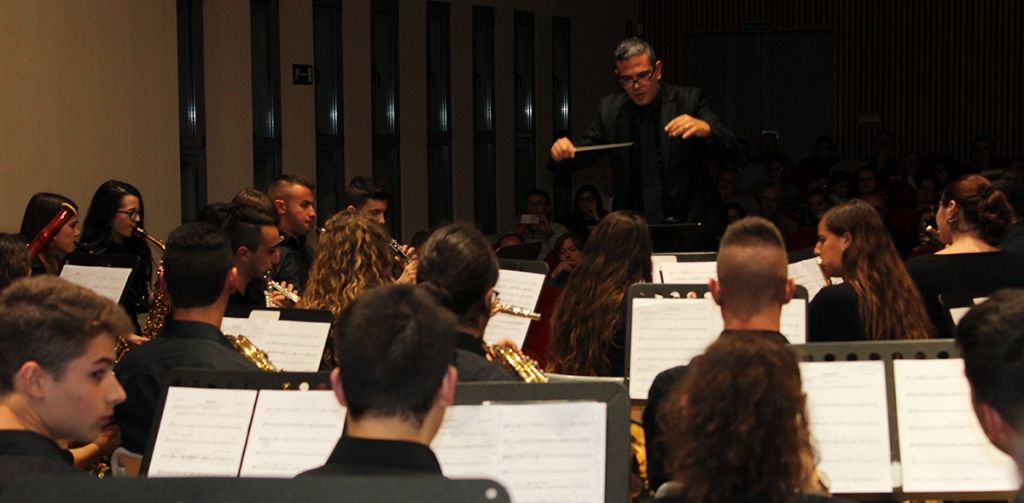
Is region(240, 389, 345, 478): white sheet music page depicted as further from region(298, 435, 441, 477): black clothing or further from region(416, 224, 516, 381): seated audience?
region(298, 435, 441, 477): black clothing

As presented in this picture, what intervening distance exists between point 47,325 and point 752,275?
62.8 inches

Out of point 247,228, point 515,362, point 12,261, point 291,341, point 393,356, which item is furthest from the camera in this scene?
point 247,228

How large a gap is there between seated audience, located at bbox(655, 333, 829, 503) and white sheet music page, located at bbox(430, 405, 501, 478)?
1.97 ft

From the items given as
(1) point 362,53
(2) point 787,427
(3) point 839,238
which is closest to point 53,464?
(2) point 787,427

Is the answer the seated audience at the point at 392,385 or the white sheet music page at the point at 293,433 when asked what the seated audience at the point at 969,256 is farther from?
the seated audience at the point at 392,385

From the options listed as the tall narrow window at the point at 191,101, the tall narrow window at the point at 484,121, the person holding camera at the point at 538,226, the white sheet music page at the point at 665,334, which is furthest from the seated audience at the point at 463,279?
the tall narrow window at the point at 484,121

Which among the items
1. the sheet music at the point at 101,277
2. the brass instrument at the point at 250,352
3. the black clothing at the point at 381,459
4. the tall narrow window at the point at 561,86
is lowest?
the brass instrument at the point at 250,352

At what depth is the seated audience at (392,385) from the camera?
205cm

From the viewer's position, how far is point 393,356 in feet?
6.94

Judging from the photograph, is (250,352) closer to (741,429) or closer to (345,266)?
(345,266)

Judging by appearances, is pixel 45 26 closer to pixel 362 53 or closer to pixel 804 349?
pixel 362 53

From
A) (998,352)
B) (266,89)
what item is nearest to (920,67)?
(266,89)

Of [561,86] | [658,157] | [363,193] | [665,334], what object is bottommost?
[665,334]

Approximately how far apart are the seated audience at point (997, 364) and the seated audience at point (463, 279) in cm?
123
